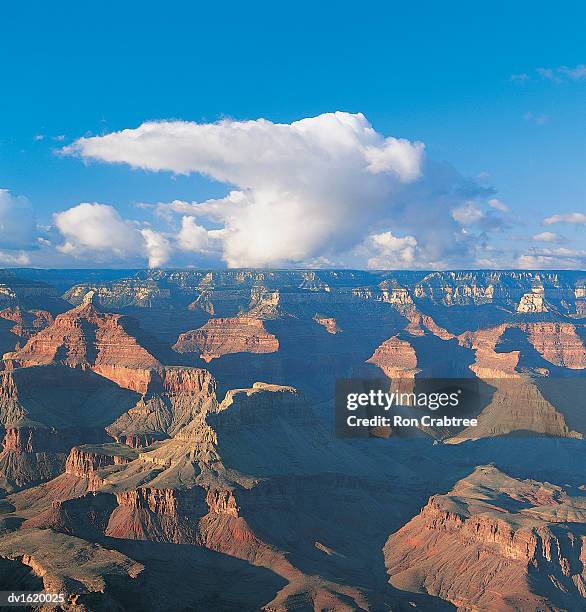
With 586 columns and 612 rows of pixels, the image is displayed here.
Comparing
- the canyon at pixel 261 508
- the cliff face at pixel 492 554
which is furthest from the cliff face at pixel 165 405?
the cliff face at pixel 492 554

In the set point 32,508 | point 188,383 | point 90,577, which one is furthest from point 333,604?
point 188,383

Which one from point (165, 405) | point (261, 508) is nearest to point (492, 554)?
point (261, 508)

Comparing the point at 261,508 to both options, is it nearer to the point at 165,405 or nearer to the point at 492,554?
the point at 492,554

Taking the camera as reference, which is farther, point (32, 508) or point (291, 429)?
point (291, 429)

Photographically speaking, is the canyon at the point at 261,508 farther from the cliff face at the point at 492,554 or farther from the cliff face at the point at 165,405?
the cliff face at the point at 165,405

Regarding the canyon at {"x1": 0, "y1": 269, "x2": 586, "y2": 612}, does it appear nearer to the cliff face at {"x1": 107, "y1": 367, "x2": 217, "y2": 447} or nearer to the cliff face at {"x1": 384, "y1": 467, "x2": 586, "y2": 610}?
the cliff face at {"x1": 384, "y1": 467, "x2": 586, "y2": 610}

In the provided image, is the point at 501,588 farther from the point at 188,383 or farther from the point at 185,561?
the point at 188,383

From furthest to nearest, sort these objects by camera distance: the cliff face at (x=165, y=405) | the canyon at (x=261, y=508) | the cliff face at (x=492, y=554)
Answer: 1. the cliff face at (x=165, y=405)
2. the cliff face at (x=492, y=554)
3. the canyon at (x=261, y=508)

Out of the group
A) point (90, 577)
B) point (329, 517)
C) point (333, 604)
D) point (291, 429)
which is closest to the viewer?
point (90, 577)
